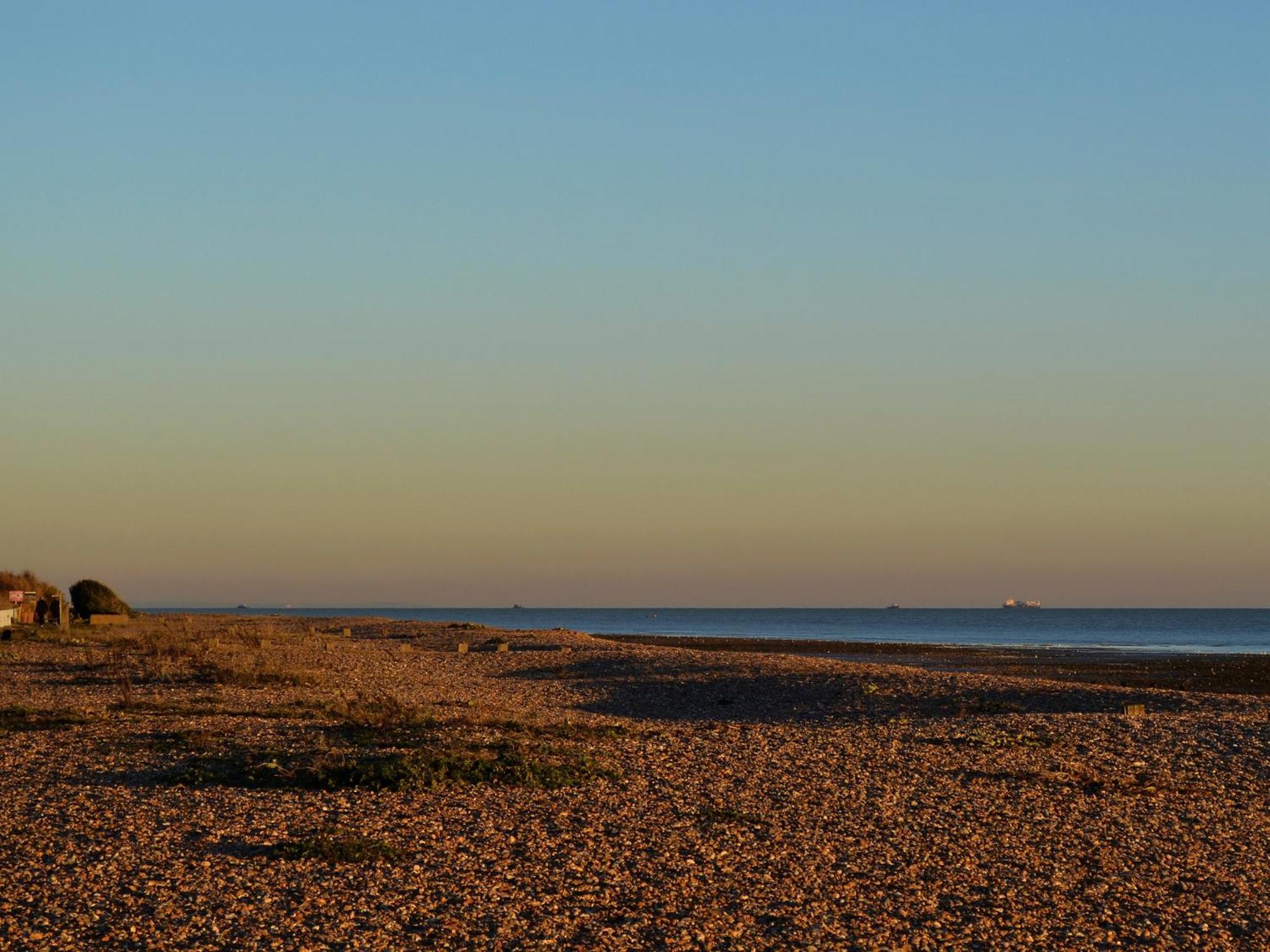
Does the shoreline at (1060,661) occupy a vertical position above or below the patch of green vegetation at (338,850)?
below

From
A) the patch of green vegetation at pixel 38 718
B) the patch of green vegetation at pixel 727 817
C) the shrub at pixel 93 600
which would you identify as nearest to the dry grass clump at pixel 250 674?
the patch of green vegetation at pixel 38 718

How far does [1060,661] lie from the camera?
190ft

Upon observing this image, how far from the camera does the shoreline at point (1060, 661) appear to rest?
44156 mm

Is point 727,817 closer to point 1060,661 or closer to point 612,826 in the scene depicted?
point 612,826

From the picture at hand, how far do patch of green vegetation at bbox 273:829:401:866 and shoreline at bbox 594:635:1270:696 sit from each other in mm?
31337

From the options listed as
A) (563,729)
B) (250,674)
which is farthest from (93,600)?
(563,729)

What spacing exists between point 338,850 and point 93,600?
56928 millimetres

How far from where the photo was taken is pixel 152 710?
846 inches

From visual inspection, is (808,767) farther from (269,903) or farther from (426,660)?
(426,660)

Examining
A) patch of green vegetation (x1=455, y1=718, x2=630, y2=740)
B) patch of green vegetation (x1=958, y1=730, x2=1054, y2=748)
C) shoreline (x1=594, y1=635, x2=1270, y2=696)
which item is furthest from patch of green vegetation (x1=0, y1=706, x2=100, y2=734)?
shoreline (x1=594, y1=635, x2=1270, y2=696)

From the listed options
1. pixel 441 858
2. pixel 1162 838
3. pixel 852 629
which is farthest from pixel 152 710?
pixel 852 629

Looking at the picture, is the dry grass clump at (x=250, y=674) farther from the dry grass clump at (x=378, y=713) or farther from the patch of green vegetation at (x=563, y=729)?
the patch of green vegetation at (x=563, y=729)

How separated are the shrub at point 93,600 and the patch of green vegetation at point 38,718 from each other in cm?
4378

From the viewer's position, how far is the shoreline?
1738 inches
